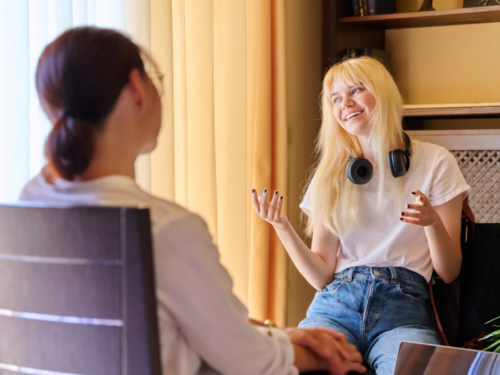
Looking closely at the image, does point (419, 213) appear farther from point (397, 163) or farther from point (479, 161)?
point (479, 161)

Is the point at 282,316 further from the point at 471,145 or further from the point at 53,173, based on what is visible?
the point at 53,173

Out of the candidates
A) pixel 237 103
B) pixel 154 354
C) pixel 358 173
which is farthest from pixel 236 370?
pixel 237 103

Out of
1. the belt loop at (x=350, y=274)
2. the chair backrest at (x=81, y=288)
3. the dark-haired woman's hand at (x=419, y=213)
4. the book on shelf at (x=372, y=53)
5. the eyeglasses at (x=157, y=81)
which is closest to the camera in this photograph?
the chair backrest at (x=81, y=288)

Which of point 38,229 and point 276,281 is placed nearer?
point 38,229

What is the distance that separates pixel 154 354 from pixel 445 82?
2301 mm

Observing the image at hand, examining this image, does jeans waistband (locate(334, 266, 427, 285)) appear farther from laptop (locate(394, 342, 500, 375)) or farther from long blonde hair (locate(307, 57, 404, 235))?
laptop (locate(394, 342, 500, 375))

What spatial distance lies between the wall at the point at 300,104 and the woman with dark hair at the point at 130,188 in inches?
70.6

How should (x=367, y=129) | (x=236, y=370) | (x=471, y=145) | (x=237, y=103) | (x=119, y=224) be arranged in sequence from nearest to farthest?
(x=119, y=224)
(x=236, y=370)
(x=367, y=129)
(x=237, y=103)
(x=471, y=145)

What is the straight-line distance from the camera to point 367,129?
1658 millimetres

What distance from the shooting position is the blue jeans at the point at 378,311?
1.41m

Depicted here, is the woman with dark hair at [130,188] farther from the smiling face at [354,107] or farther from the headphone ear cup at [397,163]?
the smiling face at [354,107]

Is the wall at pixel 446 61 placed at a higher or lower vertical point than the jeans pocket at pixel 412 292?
higher

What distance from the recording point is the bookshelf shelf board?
2115 mm

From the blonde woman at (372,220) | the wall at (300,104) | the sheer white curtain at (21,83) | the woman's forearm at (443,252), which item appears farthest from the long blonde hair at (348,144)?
the sheer white curtain at (21,83)
